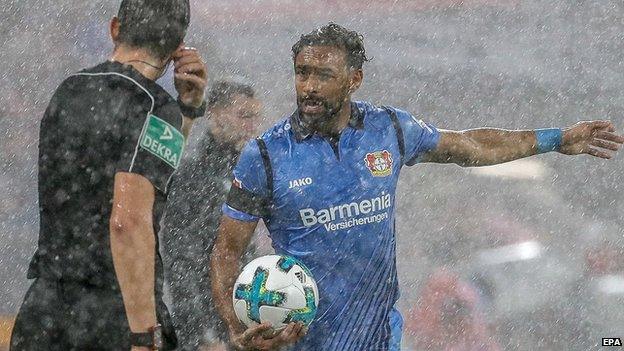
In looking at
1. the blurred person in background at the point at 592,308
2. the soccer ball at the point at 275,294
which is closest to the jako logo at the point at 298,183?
the soccer ball at the point at 275,294

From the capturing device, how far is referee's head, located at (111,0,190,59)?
162 inches

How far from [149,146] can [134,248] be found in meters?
0.32

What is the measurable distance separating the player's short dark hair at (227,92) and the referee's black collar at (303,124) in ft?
4.13

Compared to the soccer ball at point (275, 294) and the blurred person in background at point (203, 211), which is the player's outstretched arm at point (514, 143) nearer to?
the soccer ball at point (275, 294)

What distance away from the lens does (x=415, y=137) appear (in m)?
5.53

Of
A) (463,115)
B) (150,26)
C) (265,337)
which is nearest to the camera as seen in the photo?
(150,26)

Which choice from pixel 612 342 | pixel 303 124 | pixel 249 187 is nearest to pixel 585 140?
pixel 303 124

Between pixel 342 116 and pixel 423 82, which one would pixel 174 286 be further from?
pixel 423 82

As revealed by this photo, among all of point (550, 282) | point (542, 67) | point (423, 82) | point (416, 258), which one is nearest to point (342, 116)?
point (550, 282)

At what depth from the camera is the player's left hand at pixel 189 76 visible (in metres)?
4.34

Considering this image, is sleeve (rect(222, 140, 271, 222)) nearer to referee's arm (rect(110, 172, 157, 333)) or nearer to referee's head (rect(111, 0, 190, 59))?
referee's head (rect(111, 0, 190, 59))

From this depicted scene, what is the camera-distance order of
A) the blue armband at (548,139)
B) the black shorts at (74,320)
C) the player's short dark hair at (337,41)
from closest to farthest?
1. the black shorts at (74,320)
2. the player's short dark hair at (337,41)
3. the blue armband at (548,139)

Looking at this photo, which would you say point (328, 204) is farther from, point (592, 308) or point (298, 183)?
point (592, 308)

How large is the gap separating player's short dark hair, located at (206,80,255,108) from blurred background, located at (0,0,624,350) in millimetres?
2913
